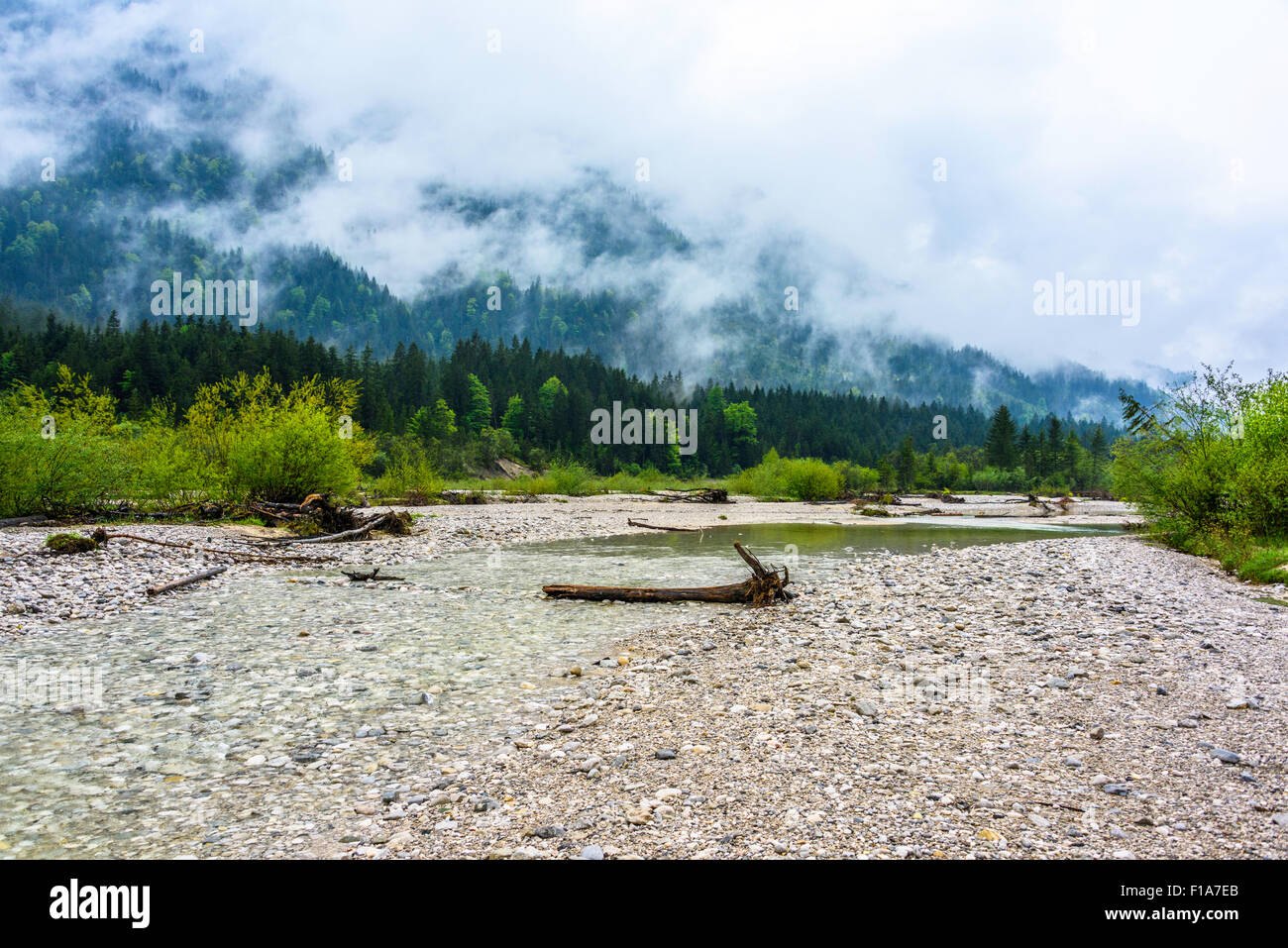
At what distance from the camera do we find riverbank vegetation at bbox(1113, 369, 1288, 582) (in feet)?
74.3

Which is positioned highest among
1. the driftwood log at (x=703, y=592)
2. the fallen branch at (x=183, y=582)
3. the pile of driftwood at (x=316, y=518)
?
the pile of driftwood at (x=316, y=518)

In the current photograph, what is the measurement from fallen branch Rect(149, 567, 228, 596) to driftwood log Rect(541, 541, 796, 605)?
360 inches

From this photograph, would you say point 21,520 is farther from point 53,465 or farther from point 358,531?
point 358,531

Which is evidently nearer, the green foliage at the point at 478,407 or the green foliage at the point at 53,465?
the green foliage at the point at 53,465

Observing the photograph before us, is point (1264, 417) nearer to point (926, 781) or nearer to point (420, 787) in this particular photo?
point (926, 781)

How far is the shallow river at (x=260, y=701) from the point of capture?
528 cm

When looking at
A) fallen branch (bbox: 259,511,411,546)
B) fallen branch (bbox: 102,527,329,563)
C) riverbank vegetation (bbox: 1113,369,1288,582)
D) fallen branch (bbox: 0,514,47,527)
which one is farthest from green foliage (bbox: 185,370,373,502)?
riverbank vegetation (bbox: 1113,369,1288,582)

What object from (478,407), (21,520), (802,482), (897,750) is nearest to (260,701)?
(897,750)

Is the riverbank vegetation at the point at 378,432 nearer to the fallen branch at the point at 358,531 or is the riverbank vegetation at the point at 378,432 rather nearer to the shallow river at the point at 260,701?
the fallen branch at the point at 358,531

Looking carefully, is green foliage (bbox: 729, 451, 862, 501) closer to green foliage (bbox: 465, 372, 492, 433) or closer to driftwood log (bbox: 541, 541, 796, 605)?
Result: driftwood log (bbox: 541, 541, 796, 605)

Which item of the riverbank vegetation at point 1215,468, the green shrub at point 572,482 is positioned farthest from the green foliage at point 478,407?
the riverbank vegetation at point 1215,468

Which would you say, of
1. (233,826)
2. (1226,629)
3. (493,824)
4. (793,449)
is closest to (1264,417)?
(1226,629)

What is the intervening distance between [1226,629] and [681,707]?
36.0 ft

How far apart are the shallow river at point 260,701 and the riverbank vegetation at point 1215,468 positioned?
22021 millimetres
